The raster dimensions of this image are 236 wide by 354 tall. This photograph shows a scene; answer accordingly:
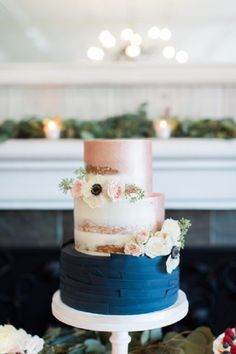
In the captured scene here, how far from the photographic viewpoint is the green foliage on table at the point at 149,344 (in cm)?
129

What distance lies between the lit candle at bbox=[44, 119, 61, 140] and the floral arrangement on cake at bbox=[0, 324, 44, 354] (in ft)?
2.65

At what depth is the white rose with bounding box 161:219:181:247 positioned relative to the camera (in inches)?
35.3

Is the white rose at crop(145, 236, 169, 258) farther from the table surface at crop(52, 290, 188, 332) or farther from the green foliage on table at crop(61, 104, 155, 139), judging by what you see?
the green foliage on table at crop(61, 104, 155, 139)

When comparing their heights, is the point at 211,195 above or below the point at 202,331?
above

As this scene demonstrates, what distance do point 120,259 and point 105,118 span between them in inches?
37.4

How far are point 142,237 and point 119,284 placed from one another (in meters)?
0.10

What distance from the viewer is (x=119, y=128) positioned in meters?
1.70

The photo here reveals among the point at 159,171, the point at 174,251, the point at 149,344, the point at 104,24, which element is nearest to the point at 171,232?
the point at 174,251

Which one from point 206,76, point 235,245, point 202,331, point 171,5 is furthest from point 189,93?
point 202,331

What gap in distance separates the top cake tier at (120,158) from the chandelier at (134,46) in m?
0.85

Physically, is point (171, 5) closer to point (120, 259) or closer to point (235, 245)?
point (235, 245)

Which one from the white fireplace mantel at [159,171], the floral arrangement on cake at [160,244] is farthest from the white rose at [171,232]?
the white fireplace mantel at [159,171]

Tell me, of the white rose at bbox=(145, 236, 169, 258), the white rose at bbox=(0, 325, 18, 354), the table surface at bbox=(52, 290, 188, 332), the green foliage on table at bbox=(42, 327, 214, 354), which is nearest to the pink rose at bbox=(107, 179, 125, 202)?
the white rose at bbox=(145, 236, 169, 258)

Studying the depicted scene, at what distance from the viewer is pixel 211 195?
1.68 metres
